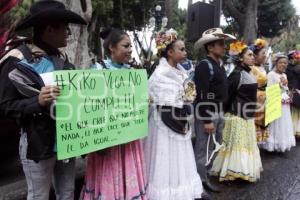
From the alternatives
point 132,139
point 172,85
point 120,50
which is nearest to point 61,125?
point 132,139

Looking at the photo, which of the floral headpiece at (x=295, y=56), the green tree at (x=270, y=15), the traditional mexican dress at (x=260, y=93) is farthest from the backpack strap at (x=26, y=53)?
the green tree at (x=270, y=15)

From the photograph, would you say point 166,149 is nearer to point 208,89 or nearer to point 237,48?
point 208,89

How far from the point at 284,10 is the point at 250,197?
24.4 meters

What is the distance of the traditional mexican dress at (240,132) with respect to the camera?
15.7ft

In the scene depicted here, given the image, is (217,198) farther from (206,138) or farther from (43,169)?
(43,169)

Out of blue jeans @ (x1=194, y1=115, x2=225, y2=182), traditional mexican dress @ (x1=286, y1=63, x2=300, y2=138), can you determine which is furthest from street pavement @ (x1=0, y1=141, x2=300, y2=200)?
traditional mexican dress @ (x1=286, y1=63, x2=300, y2=138)

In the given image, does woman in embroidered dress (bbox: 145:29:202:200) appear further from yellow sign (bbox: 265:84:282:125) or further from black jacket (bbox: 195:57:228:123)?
yellow sign (bbox: 265:84:282:125)

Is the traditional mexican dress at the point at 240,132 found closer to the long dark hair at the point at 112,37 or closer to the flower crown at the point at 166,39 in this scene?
the flower crown at the point at 166,39

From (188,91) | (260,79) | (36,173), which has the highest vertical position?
(260,79)

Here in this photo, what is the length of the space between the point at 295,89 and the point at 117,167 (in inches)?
204

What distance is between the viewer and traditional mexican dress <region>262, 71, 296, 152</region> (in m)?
6.45

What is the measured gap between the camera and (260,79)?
17.8 feet

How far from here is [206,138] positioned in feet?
14.4

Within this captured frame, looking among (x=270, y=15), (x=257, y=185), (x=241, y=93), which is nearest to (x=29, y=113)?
(x=241, y=93)
